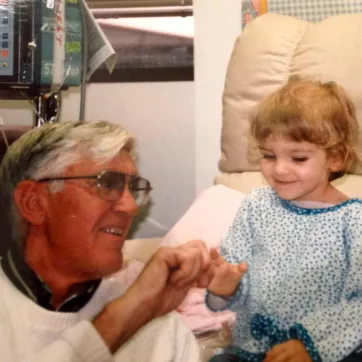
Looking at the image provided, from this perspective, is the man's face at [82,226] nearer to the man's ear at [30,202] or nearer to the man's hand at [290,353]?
the man's ear at [30,202]

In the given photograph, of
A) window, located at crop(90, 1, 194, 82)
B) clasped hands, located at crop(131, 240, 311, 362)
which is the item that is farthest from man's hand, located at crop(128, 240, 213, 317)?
window, located at crop(90, 1, 194, 82)

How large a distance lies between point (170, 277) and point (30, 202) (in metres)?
0.18

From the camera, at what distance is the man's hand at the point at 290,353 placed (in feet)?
2.19


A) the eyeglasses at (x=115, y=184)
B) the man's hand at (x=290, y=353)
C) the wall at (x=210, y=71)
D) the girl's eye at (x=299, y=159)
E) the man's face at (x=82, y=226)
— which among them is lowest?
the man's hand at (x=290, y=353)

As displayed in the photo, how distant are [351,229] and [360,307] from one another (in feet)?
0.32

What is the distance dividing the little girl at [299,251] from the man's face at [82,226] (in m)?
0.14

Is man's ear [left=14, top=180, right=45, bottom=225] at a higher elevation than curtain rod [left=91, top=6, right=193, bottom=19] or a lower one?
lower

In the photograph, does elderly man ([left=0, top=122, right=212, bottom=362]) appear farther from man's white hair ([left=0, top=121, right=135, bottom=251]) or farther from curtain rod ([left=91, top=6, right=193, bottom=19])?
curtain rod ([left=91, top=6, right=193, bottom=19])

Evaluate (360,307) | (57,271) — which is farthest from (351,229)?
(57,271)

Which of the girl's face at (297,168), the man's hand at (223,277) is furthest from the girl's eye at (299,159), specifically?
the man's hand at (223,277)

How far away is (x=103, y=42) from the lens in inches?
30.2

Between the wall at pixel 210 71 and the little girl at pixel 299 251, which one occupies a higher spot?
the wall at pixel 210 71

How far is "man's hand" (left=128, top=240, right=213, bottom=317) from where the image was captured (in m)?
0.65

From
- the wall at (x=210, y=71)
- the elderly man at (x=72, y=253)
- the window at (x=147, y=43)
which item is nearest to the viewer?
the elderly man at (x=72, y=253)
